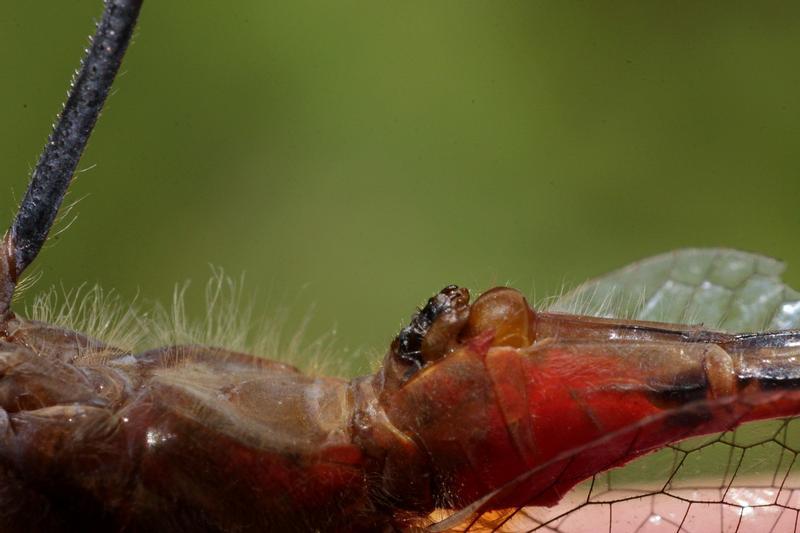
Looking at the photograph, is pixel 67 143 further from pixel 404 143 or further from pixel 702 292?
pixel 404 143

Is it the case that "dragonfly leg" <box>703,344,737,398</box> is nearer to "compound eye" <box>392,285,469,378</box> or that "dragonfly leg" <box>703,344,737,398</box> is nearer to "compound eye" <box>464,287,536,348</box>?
"compound eye" <box>464,287,536,348</box>

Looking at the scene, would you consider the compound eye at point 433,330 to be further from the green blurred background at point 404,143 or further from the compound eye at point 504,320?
the green blurred background at point 404,143

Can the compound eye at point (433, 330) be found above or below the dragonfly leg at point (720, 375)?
below

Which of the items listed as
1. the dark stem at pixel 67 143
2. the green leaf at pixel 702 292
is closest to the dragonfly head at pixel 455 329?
the green leaf at pixel 702 292

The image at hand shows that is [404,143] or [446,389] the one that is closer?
[446,389]

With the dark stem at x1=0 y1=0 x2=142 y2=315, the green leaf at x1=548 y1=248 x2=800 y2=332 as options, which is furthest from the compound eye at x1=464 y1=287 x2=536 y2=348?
the dark stem at x1=0 y1=0 x2=142 y2=315

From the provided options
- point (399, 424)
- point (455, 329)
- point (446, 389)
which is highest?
point (455, 329)

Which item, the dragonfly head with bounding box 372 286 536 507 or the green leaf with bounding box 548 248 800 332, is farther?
the green leaf with bounding box 548 248 800 332

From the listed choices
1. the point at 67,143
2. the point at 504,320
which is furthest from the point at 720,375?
the point at 67,143
